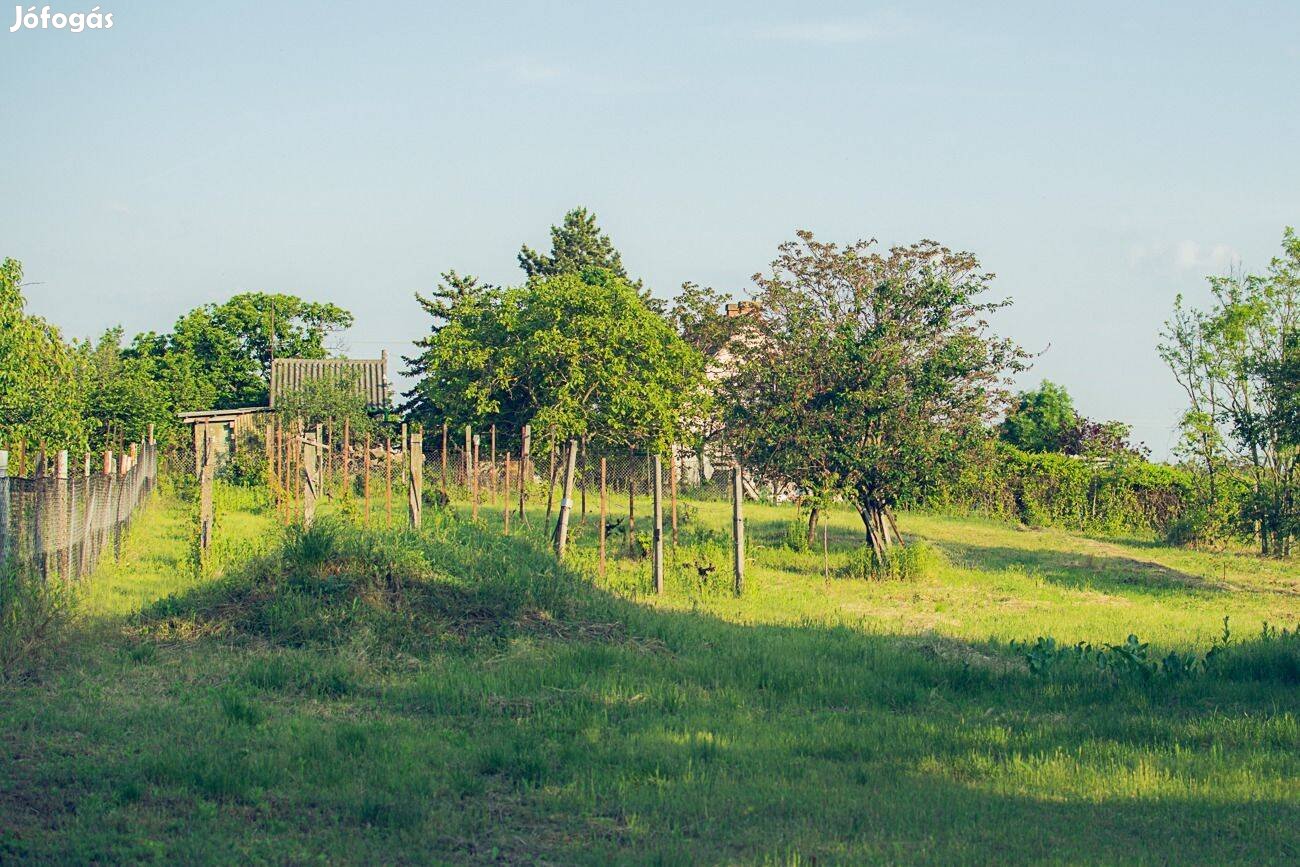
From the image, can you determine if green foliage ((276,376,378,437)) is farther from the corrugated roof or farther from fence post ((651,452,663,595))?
fence post ((651,452,663,595))

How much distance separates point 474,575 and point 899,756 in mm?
5595

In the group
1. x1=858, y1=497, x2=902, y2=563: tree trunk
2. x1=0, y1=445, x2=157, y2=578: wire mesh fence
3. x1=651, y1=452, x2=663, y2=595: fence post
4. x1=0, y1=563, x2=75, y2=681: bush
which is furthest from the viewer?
x1=858, y1=497, x2=902, y2=563: tree trunk

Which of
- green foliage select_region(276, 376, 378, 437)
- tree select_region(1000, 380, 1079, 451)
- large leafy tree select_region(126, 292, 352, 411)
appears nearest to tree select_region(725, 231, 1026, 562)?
green foliage select_region(276, 376, 378, 437)

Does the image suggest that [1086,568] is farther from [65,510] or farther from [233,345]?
[233,345]

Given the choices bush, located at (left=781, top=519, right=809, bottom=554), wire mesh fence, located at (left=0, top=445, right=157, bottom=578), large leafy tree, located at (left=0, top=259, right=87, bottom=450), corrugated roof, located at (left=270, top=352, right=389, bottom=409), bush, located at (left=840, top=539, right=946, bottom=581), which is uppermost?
corrugated roof, located at (left=270, top=352, right=389, bottom=409)

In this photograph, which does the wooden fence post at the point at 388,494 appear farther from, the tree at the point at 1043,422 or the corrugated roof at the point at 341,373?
the tree at the point at 1043,422

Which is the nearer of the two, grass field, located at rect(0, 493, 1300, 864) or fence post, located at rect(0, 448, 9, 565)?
grass field, located at rect(0, 493, 1300, 864)

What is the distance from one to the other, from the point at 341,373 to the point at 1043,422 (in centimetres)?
2561

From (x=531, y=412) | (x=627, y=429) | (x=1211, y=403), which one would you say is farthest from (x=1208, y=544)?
(x=531, y=412)

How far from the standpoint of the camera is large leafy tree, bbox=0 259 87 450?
16.6m

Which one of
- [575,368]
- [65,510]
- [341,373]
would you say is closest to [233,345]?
[341,373]

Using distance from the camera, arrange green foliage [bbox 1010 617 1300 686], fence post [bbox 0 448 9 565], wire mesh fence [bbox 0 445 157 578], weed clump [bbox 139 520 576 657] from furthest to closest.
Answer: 1. weed clump [bbox 139 520 576 657]
2. green foliage [bbox 1010 617 1300 686]
3. wire mesh fence [bbox 0 445 157 578]
4. fence post [bbox 0 448 9 565]

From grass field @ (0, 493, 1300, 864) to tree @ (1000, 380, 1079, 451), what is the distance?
2645 cm

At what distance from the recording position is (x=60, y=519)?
38.0 ft
